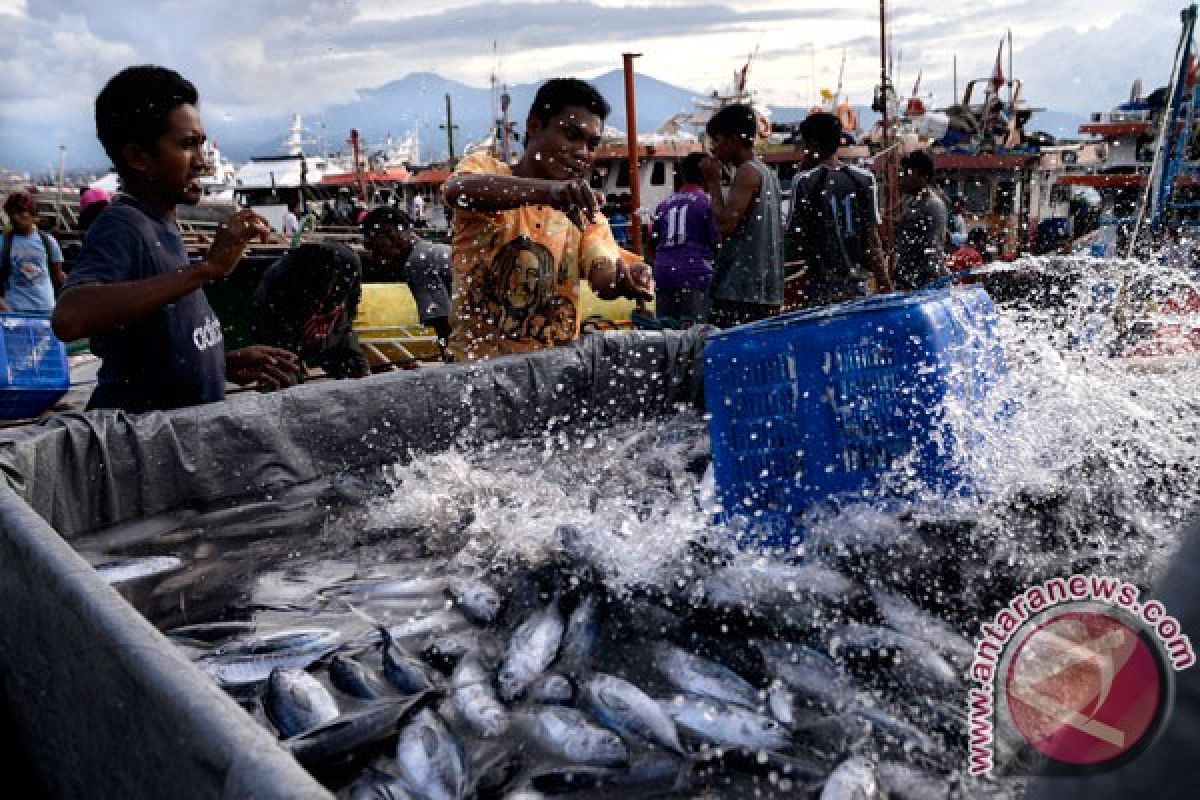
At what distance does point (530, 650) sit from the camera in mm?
2570

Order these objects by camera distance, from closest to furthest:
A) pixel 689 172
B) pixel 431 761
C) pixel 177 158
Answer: pixel 431 761
pixel 177 158
pixel 689 172

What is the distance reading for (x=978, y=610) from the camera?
2.64 metres

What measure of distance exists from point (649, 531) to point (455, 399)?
1.52 meters

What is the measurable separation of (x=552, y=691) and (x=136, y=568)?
170 cm

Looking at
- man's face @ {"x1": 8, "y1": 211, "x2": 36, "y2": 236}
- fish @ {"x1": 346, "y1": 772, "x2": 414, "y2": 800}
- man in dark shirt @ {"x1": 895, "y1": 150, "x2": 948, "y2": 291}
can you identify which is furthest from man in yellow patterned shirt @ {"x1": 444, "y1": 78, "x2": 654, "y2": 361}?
man's face @ {"x1": 8, "y1": 211, "x2": 36, "y2": 236}

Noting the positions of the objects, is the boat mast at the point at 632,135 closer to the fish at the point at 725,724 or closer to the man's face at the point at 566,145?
the man's face at the point at 566,145

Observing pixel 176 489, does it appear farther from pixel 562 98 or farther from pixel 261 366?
pixel 562 98

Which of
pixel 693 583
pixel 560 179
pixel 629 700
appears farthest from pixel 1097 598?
pixel 560 179

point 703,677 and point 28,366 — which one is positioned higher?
point 28,366

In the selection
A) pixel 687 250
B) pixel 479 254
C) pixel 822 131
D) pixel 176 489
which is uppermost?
pixel 822 131

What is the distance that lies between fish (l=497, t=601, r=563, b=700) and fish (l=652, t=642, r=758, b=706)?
324 millimetres

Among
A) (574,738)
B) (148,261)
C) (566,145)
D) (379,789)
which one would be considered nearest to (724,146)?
(566,145)

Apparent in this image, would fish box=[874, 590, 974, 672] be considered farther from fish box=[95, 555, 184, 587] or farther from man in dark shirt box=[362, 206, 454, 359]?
man in dark shirt box=[362, 206, 454, 359]

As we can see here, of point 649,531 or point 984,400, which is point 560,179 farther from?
point 984,400
